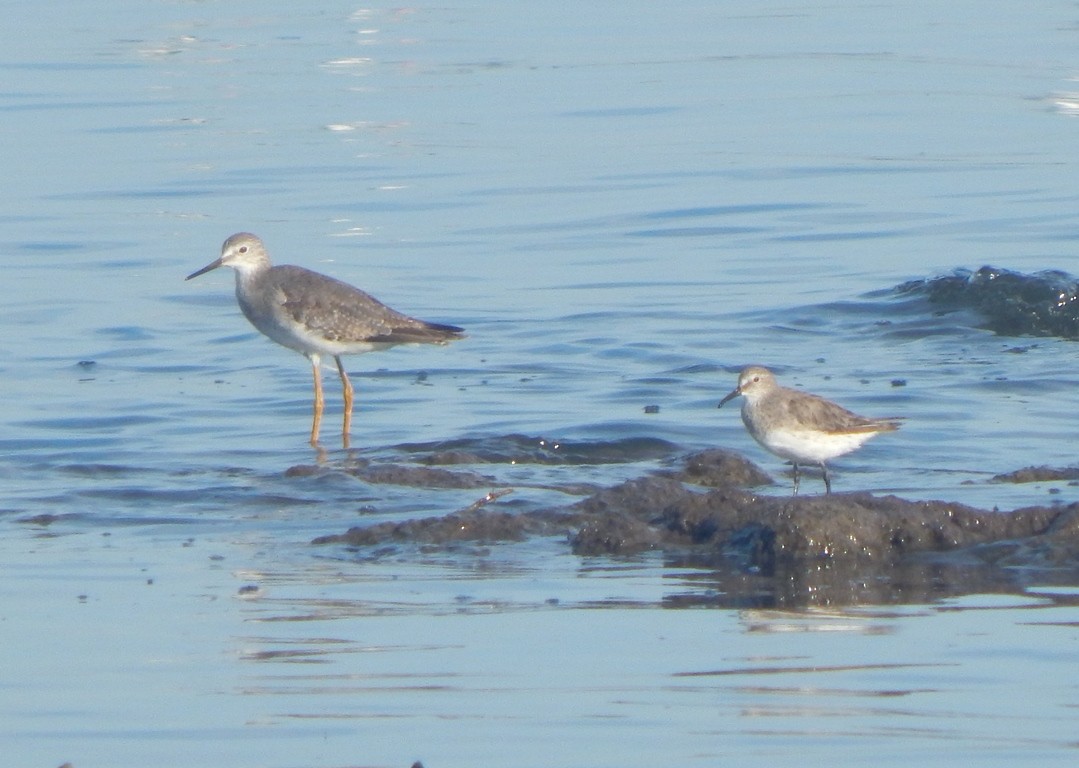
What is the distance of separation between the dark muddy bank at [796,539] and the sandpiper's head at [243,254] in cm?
454

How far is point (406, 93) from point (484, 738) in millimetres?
20435

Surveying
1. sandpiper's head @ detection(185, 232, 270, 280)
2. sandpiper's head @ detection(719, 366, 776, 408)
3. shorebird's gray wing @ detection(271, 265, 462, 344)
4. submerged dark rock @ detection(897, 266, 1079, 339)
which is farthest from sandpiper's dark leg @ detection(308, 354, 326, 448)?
submerged dark rock @ detection(897, 266, 1079, 339)

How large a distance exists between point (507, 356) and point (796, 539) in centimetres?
558

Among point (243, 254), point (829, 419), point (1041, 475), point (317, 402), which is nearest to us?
point (1041, 475)

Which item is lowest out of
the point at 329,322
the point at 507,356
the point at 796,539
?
the point at 507,356

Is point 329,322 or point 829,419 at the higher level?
point 829,419

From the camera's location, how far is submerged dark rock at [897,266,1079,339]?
13.3 metres

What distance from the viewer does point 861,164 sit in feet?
66.5

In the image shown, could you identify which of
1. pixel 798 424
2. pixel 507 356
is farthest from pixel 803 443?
pixel 507 356

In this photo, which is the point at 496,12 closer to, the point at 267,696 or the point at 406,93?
the point at 406,93

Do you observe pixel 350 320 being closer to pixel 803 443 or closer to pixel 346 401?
pixel 346 401

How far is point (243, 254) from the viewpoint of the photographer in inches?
480

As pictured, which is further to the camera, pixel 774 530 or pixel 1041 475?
pixel 1041 475

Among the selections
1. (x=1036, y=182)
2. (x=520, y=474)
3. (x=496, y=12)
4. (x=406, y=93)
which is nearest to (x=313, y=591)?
(x=520, y=474)
